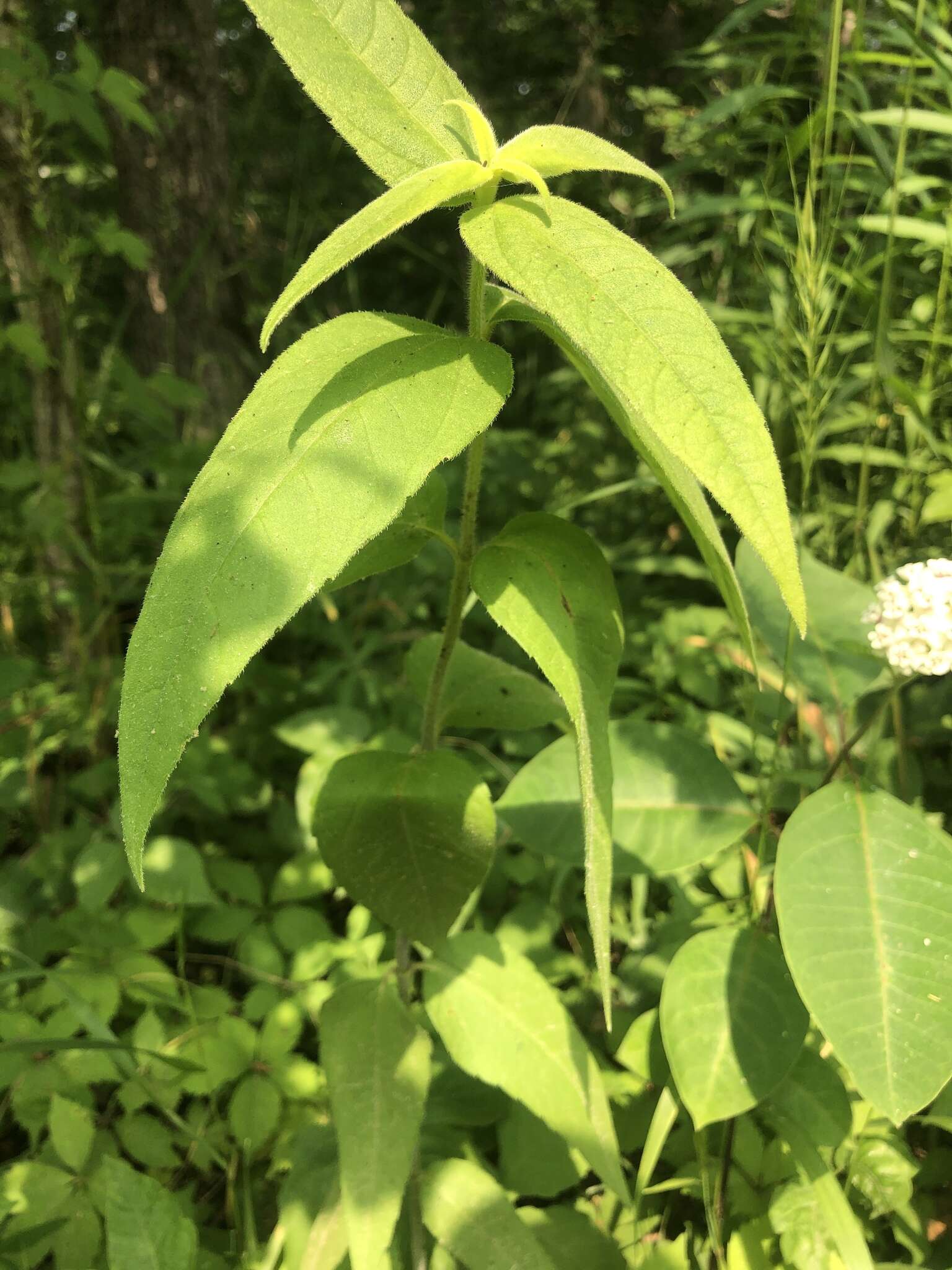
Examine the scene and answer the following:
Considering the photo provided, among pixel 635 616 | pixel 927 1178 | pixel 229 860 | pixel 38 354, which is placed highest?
pixel 38 354

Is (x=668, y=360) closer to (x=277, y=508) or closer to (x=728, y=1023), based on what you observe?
(x=277, y=508)

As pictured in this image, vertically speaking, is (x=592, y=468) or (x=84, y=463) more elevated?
(x=84, y=463)

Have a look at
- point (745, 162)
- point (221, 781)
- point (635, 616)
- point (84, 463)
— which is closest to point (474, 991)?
point (221, 781)

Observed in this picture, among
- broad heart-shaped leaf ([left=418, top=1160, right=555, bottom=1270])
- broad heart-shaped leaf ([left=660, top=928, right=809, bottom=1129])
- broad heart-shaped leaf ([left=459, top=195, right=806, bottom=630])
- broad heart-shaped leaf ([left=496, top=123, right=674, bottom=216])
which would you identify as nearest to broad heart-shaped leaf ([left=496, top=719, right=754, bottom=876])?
broad heart-shaped leaf ([left=660, top=928, right=809, bottom=1129])

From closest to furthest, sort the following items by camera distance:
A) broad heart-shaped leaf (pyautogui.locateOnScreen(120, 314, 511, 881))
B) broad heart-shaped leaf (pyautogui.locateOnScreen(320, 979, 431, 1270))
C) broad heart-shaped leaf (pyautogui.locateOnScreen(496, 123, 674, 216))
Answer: broad heart-shaped leaf (pyautogui.locateOnScreen(120, 314, 511, 881)) < broad heart-shaped leaf (pyautogui.locateOnScreen(496, 123, 674, 216)) < broad heart-shaped leaf (pyautogui.locateOnScreen(320, 979, 431, 1270))

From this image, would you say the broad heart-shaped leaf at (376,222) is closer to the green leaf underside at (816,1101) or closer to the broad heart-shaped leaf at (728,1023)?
the broad heart-shaped leaf at (728,1023)

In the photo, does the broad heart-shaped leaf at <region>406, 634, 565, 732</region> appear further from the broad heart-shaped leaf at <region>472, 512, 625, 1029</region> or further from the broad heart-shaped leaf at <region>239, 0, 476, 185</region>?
the broad heart-shaped leaf at <region>239, 0, 476, 185</region>

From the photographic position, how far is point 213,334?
12.1 feet

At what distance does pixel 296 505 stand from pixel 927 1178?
1.46 meters

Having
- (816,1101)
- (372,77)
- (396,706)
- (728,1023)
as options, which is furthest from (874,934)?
(396,706)

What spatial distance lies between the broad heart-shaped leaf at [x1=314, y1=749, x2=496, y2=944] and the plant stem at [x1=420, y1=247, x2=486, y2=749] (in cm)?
7

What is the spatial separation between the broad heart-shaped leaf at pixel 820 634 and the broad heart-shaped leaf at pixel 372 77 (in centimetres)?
72

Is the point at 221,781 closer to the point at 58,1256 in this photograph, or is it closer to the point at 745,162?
the point at 58,1256

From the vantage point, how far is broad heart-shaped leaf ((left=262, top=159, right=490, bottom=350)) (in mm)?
634
